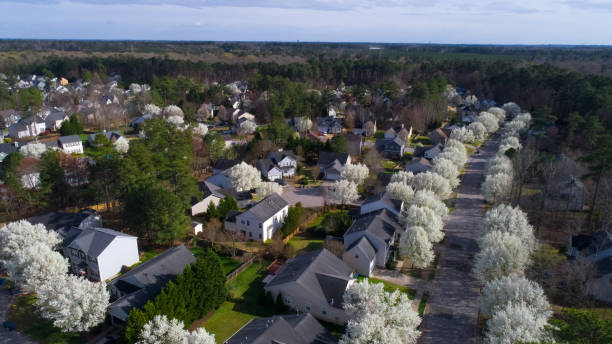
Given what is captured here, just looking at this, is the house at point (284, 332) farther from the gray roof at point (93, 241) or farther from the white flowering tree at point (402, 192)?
the white flowering tree at point (402, 192)

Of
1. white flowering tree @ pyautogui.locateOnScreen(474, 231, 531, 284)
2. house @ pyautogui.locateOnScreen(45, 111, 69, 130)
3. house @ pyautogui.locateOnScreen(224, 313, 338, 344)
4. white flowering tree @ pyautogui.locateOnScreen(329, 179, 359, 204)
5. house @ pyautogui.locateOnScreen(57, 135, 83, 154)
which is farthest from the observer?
house @ pyautogui.locateOnScreen(45, 111, 69, 130)

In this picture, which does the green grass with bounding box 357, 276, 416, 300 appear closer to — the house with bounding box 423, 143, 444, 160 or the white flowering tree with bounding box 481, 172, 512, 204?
the white flowering tree with bounding box 481, 172, 512, 204

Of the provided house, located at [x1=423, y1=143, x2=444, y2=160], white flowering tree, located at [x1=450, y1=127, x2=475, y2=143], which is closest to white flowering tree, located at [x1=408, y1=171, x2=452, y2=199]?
house, located at [x1=423, y1=143, x2=444, y2=160]

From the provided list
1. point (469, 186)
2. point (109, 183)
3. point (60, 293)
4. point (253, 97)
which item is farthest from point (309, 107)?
point (60, 293)

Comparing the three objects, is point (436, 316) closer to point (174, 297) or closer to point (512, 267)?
point (512, 267)

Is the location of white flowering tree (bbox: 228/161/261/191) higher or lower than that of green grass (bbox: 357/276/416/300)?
higher

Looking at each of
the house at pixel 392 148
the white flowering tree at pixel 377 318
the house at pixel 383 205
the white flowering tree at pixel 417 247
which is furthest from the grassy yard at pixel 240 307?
the house at pixel 392 148
